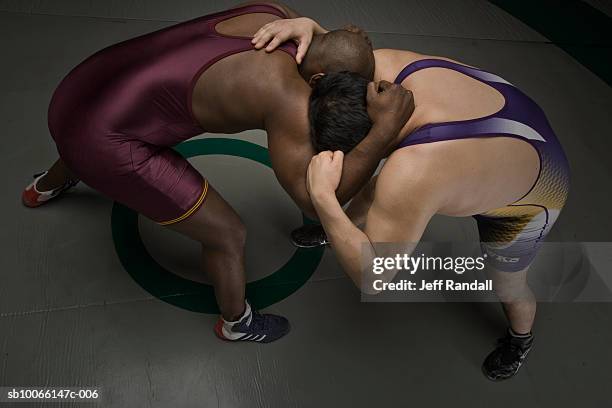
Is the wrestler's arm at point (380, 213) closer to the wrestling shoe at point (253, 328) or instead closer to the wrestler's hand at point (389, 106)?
the wrestler's hand at point (389, 106)

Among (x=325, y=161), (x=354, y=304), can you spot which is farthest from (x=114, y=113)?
(x=354, y=304)

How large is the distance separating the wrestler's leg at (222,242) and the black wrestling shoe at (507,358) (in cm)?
120

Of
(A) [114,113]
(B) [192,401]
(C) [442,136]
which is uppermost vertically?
(C) [442,136]

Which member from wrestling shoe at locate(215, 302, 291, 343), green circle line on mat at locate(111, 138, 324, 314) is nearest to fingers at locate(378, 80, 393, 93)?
wrestling shoe at locate(215, 302, 291, 343)

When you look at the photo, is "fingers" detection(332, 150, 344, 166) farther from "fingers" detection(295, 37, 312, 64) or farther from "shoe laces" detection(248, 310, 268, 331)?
→ "shoe laces" detection(248, 310, 268, 331)

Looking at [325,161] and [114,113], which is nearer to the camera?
[325,161]

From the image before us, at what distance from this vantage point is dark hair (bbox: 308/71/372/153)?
1.75 m

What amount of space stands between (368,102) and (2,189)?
7.08 feet

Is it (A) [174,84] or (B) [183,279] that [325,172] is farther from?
(B) [183,279]

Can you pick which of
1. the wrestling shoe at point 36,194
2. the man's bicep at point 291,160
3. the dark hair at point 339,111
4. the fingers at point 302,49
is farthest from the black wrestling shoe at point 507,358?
the wrestling shoe at point 36,194

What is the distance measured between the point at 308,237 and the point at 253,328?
0.61 meters

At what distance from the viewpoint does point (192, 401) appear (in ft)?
7.93

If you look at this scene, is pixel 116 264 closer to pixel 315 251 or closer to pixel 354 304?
pixel 315 251

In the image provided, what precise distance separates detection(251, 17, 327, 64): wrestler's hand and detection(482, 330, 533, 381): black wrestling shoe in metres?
1.69
